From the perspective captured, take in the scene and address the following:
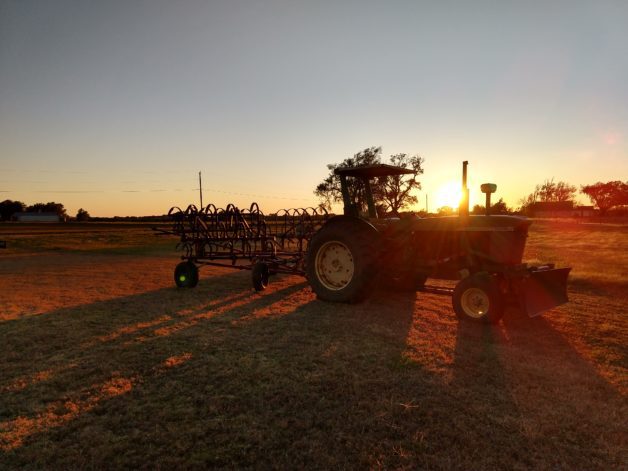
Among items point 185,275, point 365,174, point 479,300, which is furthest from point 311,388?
point 185,275

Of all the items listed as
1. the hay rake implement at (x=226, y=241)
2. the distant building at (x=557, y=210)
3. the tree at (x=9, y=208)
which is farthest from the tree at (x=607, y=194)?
the tree at (x=9, y=208)

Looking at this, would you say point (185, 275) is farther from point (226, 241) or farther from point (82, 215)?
point (82, 215)

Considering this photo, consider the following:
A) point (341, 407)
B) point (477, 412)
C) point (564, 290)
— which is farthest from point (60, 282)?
point (564, 290)

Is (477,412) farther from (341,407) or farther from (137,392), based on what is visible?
(137,392)

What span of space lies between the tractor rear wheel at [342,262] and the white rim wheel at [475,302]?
141 cm

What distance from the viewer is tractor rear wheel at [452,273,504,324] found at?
529 centimetres

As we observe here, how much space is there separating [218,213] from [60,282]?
424 centimetres

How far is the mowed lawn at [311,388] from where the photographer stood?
101 inches

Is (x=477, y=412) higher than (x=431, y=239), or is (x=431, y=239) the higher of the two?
(x=431, y=239)

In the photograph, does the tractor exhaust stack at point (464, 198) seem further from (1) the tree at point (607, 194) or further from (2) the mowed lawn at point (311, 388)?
(1) the tree at point (607, 194)

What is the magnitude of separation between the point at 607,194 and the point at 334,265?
99.5 metres

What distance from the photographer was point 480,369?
3.89 meters

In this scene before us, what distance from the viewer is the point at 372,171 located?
22.4ft

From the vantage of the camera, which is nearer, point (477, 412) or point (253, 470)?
point (253, 470)
